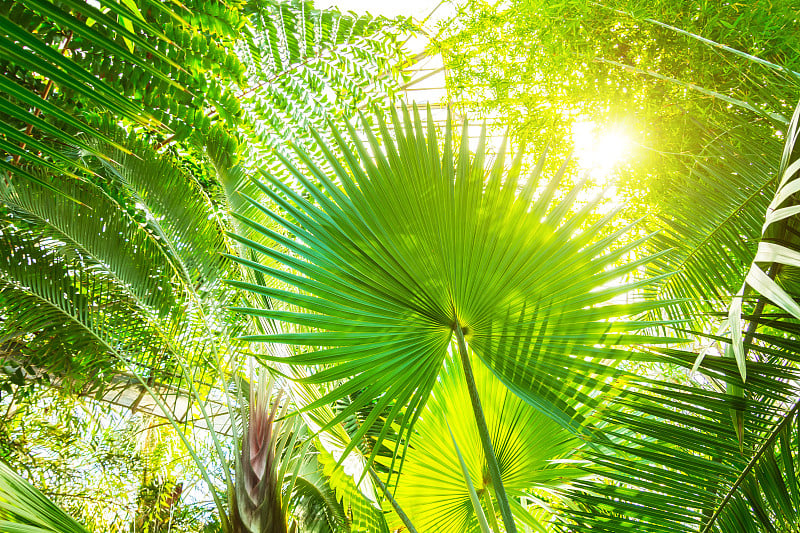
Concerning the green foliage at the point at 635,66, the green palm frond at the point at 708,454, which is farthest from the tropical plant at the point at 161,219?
the green palm frond at the point at 708,454

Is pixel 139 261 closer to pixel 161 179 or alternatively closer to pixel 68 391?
pixel 161 179

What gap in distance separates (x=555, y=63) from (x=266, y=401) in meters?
2.15

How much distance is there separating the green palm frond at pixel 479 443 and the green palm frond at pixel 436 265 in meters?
0.48

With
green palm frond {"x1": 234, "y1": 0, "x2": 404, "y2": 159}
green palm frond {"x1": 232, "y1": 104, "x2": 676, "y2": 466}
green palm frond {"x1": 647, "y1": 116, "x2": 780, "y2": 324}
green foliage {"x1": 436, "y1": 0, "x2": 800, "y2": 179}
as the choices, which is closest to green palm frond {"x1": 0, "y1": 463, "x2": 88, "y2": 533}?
green palm frond {"x1": 232, "y1": 104, "x2": 676, "y2": 466}

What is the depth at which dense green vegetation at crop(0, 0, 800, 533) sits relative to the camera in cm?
89

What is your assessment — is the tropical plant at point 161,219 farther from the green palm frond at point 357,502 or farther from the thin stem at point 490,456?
the thin stem at point 490,456

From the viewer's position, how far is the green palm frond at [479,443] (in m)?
1.43

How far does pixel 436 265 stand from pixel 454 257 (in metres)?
0.04

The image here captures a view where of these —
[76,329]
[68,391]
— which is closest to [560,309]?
[76,329]

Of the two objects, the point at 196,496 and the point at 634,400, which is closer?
the point at 634,400

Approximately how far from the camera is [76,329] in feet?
9.00

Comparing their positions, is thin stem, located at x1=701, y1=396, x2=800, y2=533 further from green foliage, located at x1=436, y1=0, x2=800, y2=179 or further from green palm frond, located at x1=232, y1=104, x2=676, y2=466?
green foliage, located at x1=436, y1=0, x2=800, y2=179

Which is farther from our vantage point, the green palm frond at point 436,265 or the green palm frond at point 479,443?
the green palm frond at point 479,443

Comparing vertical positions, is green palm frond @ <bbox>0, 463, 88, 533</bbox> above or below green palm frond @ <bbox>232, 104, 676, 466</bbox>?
below
